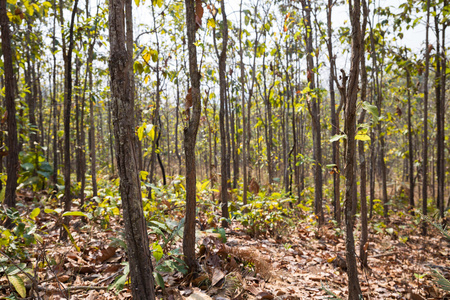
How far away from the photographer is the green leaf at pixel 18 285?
6.88 feet

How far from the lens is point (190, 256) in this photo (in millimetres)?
2709

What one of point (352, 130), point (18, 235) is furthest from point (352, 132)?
point (18, 235)

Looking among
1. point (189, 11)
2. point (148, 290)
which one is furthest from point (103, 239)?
point (189, 11)

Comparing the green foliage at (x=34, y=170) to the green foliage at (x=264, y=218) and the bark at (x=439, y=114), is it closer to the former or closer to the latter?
the green foliage at (x=264, y=218)

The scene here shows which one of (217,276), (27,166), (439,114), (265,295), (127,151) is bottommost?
(265,295)

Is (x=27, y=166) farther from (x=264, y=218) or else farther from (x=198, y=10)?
(x=198, y=10)

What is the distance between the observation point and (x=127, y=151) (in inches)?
70.1

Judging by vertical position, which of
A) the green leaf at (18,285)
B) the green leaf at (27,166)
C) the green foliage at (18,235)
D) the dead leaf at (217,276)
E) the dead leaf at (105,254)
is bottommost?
the dead leaf at (217,276)

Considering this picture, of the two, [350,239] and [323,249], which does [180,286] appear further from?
[323,249]

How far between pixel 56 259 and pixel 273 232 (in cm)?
321

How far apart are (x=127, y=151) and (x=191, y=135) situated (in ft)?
2.74

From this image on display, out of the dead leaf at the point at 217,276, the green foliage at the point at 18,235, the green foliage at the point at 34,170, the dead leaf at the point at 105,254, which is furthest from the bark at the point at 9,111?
the green foliage at the point at 34,170

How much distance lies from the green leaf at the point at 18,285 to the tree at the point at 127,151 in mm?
921

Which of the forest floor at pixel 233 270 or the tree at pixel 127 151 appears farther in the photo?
the forest floor at pixel 233 270
